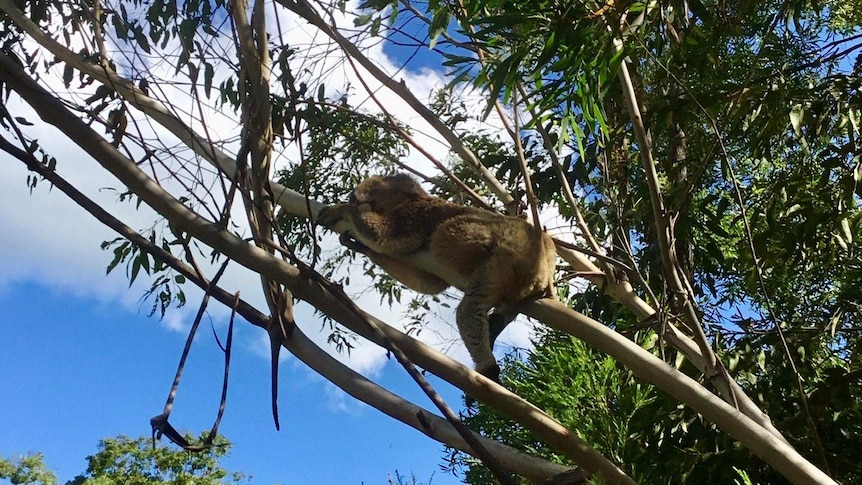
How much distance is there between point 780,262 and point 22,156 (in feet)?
15.2

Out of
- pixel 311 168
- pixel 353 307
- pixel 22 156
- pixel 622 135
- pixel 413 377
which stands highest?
pixel 311 168

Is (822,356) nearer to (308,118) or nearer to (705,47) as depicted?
(705,47)

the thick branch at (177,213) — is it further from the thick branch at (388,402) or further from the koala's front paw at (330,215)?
the koala's front paw at (330,215)

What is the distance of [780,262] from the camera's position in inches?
194

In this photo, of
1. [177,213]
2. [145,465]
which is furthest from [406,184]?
[145,465]

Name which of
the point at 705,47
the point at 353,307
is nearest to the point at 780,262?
the point at 705,47

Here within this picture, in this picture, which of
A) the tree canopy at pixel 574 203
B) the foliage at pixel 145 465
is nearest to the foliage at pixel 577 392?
Answer: the tree canopy at pixel 574 203

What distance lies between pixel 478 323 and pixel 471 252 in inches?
13.1

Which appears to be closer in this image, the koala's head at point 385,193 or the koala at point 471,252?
the koala at point 471,252

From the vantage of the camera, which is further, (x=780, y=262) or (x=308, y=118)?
(x=780, y=262)

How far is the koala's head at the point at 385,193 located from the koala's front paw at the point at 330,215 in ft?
0.34

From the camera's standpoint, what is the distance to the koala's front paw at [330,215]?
335cm

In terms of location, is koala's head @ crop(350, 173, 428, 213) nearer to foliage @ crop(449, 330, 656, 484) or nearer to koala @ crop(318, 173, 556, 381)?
koala @ crop(318, 173, 556, 381)

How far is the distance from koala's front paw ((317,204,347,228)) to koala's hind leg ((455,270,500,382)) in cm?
74
